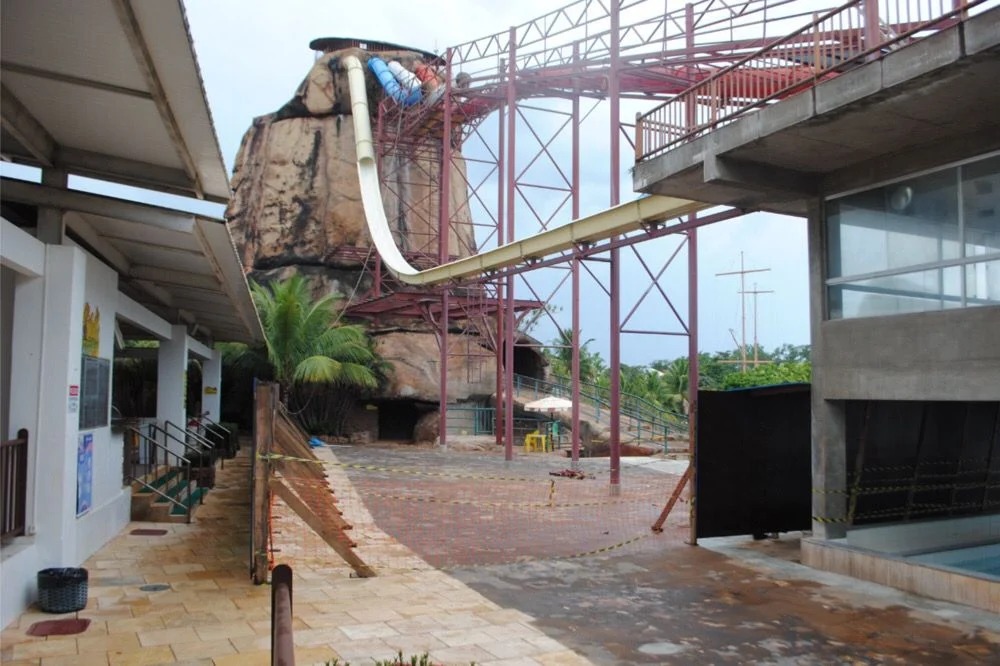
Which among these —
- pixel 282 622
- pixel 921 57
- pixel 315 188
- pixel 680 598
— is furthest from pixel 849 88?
pixel 315 188

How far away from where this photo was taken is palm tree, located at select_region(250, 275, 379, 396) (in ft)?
86.4

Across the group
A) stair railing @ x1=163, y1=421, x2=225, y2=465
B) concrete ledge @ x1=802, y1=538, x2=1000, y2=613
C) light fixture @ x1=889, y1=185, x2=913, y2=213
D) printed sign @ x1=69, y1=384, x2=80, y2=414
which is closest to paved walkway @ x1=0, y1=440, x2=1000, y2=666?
concrete ledge @ x1=802, y1=538, x2=1000, y2=613

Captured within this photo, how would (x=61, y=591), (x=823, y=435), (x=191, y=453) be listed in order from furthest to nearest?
(x=191, y=453) → (x=823, y=435) → (x=61, y=591)

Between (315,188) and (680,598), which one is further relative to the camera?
(315,188)

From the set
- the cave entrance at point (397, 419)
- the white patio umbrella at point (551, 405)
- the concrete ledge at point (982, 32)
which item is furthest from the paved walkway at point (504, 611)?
the cave entrance at point (397, 419)

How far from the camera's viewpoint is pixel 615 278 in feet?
57.9

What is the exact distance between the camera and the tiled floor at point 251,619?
5551 mm

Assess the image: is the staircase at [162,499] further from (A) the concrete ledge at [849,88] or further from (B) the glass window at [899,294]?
(A) the concrete ledge at [849,88]

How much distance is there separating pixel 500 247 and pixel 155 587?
1330 cm

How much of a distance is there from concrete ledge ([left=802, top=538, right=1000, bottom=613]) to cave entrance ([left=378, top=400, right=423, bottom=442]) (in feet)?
82.9

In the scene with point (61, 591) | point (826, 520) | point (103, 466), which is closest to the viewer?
point (61, 591)

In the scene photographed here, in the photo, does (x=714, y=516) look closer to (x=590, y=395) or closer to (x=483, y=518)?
(x=483, y=518)

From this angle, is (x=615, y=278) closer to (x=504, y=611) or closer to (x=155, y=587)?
(x=504, y=611)

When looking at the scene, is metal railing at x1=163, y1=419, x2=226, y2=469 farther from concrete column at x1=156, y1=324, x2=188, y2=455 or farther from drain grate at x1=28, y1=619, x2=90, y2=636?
drain grate at x1=28, y1=619, x2=90, y2=636
